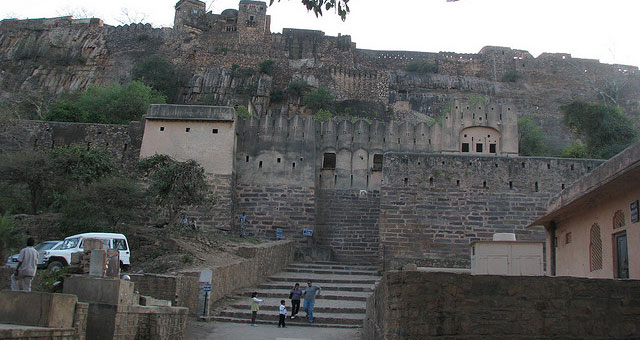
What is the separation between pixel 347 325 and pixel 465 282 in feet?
23.3

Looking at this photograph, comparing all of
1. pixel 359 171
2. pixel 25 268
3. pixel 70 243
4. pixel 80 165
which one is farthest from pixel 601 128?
pixel 25 268

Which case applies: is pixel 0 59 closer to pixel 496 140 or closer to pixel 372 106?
pixel 372 106

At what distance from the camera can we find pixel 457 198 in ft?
64.5

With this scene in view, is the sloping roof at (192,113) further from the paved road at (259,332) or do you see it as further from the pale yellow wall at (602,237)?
the pale yellow wall at (602,237)

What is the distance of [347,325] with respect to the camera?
13109 mm

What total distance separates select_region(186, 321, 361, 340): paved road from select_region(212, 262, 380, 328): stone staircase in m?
0.43

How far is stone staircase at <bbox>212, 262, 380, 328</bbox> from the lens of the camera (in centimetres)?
1333

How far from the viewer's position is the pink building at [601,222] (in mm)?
8339

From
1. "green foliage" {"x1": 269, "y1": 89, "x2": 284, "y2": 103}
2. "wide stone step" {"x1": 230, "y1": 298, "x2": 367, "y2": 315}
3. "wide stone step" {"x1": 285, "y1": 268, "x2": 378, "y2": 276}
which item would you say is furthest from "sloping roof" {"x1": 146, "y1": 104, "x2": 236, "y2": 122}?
"green foliage" {"x1": 269, "y1": 89, "x2": 284, "y2": 103}

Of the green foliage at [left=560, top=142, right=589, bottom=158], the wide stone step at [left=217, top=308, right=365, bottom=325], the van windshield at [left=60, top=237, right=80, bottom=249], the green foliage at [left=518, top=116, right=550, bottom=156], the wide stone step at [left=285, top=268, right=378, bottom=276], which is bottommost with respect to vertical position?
the wide stone step at [left=217, top=308, right=365, bottom=325]

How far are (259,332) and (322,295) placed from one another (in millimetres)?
3398

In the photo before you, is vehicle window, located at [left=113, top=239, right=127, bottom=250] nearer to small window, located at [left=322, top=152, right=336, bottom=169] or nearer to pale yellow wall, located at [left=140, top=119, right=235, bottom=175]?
pale yellow wall, located at [left=140, top=119, right=235, bottom=175]

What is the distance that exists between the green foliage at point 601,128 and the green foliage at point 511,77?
14.8m

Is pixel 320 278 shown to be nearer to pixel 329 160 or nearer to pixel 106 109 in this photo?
pixel 329 160
